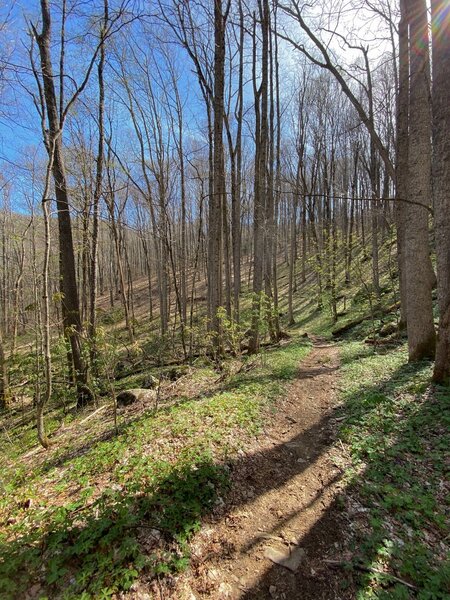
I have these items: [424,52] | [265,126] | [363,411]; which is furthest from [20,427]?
[424,52]

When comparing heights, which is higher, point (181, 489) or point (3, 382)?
point (181, 489)

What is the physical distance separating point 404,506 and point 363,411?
6.11 ft

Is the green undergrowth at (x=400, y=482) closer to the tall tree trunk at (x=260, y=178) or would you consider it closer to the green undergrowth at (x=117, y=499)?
the green undergrowth at (x=117, y=499)

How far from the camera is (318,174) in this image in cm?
2080

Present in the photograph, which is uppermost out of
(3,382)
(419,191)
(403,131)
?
(403,131)

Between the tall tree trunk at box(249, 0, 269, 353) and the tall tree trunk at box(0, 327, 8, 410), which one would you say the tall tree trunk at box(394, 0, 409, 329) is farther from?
the tall tree trunk at box(0, 327, 8, 410)

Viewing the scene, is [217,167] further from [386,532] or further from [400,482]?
[386,532]

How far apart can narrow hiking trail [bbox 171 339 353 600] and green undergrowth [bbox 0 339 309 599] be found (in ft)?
0.58

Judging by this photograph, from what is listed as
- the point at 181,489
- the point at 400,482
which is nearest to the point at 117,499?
the point at 181,489

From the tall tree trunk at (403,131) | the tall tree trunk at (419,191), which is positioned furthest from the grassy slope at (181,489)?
the tall tree trunk at (403,131)

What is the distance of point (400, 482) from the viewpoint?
3061mm

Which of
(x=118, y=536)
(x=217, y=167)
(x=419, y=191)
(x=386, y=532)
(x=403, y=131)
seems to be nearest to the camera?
(x=118, y=536)

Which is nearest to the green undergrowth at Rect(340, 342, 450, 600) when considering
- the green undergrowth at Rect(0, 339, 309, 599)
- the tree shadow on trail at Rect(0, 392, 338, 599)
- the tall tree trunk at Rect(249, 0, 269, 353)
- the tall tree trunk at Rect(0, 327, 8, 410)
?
the tree shadow on trail at Rect(0, 392, 338, 599)

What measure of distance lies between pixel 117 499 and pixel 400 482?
9.46ft
